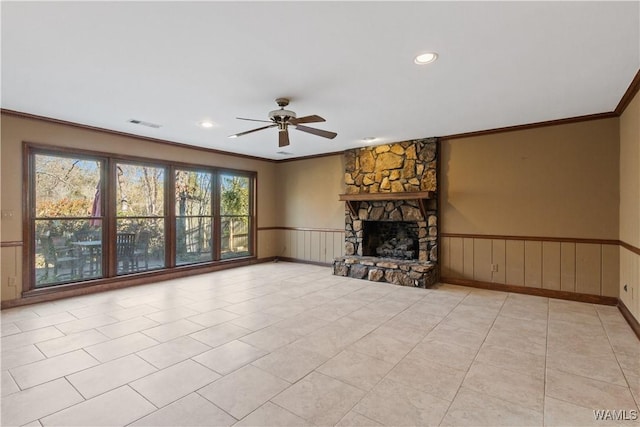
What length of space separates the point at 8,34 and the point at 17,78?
104 centimetres

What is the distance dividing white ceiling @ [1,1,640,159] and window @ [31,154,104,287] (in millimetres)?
817

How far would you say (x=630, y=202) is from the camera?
12.0 ft

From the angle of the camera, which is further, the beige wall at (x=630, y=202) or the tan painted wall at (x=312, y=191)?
the tan painted wall at (x=312, y=191)

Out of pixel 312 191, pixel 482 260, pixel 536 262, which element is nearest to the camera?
pixel 536 262

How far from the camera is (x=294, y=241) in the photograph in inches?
310

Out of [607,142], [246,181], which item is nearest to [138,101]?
[246,181]

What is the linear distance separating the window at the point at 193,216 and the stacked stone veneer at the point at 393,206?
2.80 metres

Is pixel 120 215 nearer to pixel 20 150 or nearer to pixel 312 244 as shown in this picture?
pixel 20 150

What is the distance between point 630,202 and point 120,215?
7.13m

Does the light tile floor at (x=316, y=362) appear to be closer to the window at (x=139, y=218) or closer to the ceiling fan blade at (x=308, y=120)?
the window at (x=139, y=218)

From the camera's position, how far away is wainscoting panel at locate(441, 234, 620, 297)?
4336 mm

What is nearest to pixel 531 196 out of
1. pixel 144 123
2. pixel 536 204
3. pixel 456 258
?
pixel 536 204

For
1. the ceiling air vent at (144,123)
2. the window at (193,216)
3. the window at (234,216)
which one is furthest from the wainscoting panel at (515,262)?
the ceiling air vent at (144,123)

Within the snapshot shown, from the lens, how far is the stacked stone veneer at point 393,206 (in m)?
5.56
